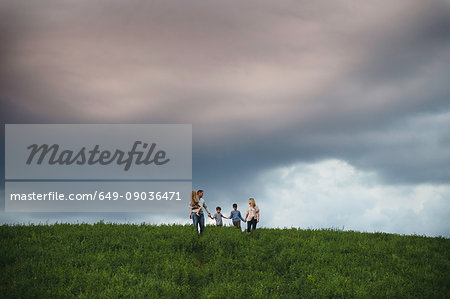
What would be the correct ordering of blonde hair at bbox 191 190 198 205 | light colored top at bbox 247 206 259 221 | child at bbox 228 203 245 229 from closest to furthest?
1. blonde hair at bbox 191 190 198 205
2. light colored top at bbox 247 206 259 221
3. child at bbox 228 203 245 229

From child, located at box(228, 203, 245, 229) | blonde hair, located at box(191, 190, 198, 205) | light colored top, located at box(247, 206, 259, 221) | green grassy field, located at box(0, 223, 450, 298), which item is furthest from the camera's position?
child, located at box(228, 203, 245, 229)

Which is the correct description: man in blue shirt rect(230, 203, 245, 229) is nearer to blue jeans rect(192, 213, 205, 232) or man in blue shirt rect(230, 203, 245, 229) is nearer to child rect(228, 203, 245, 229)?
child rect(228, 203, 245, 229)

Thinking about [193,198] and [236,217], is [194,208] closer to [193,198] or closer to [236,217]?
[193,198]

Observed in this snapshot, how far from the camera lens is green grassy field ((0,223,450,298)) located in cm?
1230

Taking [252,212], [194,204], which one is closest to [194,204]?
[194,204]

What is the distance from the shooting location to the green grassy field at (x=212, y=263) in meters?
12.3

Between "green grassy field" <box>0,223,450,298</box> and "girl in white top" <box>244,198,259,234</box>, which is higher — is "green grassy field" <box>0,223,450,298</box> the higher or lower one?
the lower one

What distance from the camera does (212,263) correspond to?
14766 mm

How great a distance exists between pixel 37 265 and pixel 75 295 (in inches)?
115

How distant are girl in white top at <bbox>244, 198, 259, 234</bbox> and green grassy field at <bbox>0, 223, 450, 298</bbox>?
2.12 feet

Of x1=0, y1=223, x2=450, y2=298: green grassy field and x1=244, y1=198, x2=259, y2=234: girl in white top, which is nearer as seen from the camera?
x1=0, y1=223, x2=450, y2=298: green grassy field

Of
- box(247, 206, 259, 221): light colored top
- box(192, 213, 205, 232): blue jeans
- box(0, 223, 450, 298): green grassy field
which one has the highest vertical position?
box(247, 206, 259, 221): light colored top

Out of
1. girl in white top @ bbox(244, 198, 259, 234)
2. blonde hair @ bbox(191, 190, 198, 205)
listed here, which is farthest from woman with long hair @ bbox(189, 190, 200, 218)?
girl in white top @ bbox(244, 198, 259, 234)

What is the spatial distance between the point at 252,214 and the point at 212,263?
4.37 m
